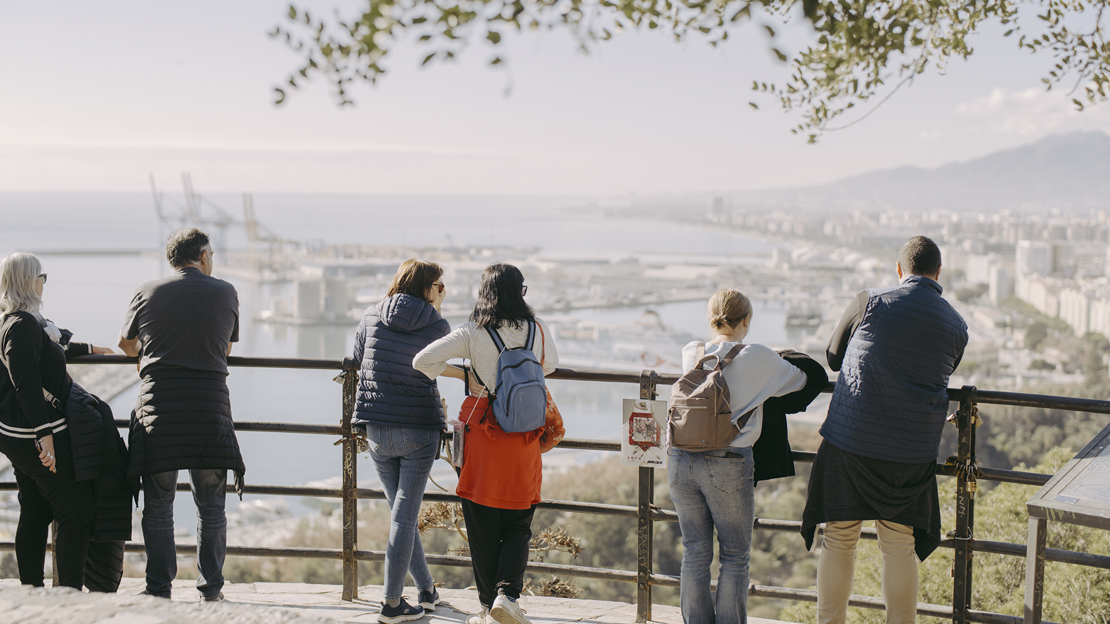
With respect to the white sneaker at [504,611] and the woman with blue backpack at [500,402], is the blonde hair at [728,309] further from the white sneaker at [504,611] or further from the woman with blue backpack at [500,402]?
the white sneaker at [504,611]

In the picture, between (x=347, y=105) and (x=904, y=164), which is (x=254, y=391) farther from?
(x=904, y=164)

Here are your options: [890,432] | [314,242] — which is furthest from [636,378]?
[314,242]

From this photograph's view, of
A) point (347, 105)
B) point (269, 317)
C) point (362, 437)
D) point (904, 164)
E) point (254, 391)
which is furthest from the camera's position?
point (904, 164)

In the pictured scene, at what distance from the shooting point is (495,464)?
2650mm

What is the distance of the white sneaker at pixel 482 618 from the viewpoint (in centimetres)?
274

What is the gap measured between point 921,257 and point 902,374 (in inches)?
15.0

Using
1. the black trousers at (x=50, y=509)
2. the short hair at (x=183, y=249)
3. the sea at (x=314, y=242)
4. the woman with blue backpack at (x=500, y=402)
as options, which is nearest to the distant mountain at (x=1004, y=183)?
the sea at (x=314, y=242)

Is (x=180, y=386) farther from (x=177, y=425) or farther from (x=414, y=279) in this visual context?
(x=414, y=279)

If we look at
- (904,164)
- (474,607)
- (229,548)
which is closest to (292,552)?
(229,548)

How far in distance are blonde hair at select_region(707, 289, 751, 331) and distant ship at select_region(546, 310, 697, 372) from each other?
2361 inches

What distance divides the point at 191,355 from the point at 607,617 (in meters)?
1.79

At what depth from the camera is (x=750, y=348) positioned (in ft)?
8.14

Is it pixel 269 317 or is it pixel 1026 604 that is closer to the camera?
pixel 1026 604

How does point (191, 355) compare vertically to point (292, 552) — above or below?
above
